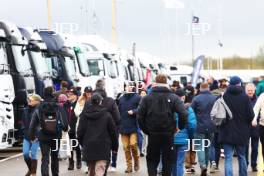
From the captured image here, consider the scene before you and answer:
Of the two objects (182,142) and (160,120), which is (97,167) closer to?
(160,120)

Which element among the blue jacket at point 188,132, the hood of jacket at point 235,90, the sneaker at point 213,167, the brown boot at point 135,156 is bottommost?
the sneaker at point 213,167

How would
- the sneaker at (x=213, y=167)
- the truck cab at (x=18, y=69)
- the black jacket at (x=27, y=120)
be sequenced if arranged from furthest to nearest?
1. the truck cab at (x=18, y=69)
2. the sneaker at (x=213, y=167)
3. the black jacket at (x=27, y=120)

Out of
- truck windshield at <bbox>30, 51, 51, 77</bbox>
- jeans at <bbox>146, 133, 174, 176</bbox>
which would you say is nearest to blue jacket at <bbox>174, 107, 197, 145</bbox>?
jeans at <bbox>146, 133, 174, 176</bbox>

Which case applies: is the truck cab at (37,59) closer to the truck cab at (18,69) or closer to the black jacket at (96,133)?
the truck cab at (18,69)

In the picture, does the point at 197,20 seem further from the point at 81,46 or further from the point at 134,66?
the point at 81,46

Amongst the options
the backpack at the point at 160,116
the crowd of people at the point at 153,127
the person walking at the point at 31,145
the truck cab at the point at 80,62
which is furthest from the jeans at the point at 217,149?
the truck cab at the point at 80,62

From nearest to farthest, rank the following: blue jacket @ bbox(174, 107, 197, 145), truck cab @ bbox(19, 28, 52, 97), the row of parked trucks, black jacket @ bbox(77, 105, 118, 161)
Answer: black jacket @ bbox(77, 105, 118, 161), blue jacket @ bbox(174, 107, 197, 145), the row of parked trucks, truck cab @ bbox(19, 28, 52, 97)

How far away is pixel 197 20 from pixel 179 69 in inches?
464

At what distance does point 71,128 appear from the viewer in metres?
17.6

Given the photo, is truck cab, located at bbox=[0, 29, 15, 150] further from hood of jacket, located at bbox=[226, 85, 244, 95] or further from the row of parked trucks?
hood of jacket, located at bbox=[226, 85, 244, 95]

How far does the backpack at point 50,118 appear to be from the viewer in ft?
48.5

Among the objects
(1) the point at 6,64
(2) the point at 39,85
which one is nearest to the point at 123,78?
(2) the point at 39,85

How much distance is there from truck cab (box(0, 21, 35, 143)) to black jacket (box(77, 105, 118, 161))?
27.6 feet

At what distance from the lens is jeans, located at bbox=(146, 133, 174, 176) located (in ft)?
43.1
